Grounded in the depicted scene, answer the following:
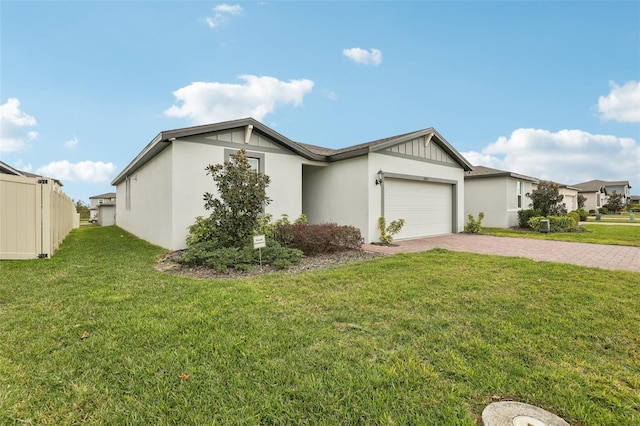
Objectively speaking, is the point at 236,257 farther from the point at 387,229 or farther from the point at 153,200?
the point at 153,200

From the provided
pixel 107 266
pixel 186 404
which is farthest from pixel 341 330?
pixel 107 266

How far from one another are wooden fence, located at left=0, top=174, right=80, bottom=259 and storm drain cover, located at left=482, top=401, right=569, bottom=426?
979 cm

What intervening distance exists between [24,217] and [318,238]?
726cm

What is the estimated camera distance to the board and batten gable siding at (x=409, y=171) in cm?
1052

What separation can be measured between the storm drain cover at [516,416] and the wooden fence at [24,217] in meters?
9.79

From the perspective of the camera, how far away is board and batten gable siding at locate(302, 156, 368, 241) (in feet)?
34.9

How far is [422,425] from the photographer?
1884mm

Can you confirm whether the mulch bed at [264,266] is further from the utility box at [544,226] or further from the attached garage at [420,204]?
the utility box at [544,226]

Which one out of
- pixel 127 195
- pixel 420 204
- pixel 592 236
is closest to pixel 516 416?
pixel 420 204

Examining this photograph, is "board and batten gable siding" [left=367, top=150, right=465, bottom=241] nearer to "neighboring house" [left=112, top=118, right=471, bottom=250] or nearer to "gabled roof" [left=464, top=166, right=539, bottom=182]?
"neighboring house" [left=112, top=118, right=471, bottom=250]

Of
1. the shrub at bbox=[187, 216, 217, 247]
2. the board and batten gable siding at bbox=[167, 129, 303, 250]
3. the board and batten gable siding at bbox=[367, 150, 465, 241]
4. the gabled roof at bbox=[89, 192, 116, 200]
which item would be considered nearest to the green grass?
the board and batten gable siding at bbox=[367, 150, 465, 241]

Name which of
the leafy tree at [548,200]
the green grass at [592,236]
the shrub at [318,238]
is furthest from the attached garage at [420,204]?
the leafy tree at [548,200]

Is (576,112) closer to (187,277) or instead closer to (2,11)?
(187,277)

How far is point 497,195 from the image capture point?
681 inches
